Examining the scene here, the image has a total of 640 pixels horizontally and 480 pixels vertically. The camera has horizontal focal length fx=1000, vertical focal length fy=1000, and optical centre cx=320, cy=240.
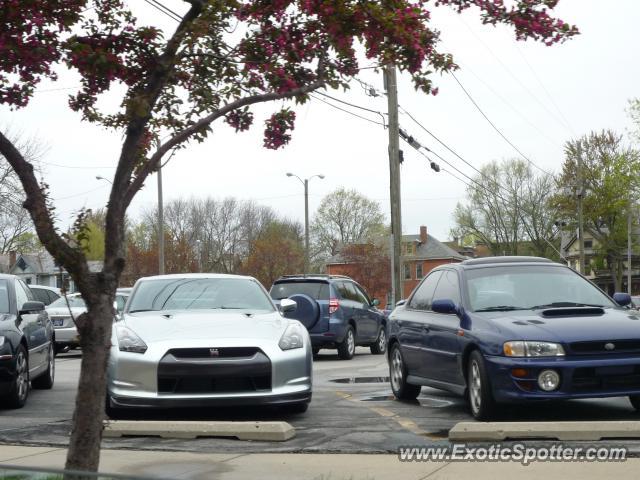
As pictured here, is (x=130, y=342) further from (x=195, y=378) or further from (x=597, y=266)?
(x=597, y=266)

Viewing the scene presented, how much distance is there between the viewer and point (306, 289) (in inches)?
784

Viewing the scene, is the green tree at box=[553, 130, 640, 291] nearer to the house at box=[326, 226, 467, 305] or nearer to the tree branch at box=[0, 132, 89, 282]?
the house at box=[326, 226, 467, 305]

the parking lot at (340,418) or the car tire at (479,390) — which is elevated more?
the car tire at (479,390)

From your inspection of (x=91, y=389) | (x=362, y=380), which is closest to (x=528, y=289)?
(x=362, y=380)

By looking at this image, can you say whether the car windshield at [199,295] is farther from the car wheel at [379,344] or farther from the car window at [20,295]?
the car wheel at [379,344]

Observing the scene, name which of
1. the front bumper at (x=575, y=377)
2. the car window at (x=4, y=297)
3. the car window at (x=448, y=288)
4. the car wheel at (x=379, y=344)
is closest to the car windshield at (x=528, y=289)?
the car window at (x=448, y=288)

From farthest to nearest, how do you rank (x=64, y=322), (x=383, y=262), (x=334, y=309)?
(x=383, y=262) → (x=64, y=322) → (x=334, y=309)

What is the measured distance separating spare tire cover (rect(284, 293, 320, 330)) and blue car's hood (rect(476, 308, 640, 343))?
8607mm

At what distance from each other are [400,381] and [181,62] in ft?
18.0

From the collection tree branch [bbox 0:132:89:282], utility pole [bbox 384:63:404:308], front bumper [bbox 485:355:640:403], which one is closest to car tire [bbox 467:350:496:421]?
front bumper [bbox 485:355:640:403]

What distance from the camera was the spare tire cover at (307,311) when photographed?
17.6 metres

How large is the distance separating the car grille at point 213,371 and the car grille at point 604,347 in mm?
2741

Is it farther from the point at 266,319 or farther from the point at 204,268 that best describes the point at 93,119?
the point at 204,268

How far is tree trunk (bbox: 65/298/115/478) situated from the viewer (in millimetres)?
5363
